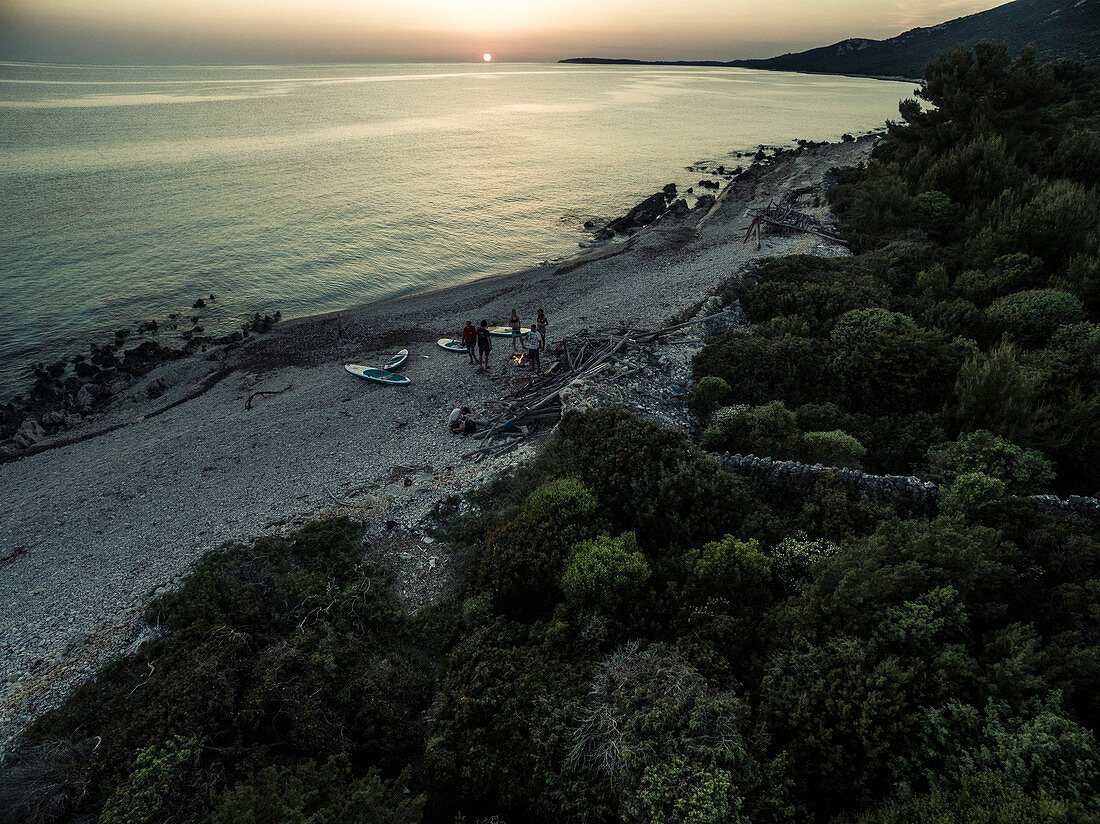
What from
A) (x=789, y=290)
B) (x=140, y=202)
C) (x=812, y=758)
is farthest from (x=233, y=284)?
(x=812, y=758)

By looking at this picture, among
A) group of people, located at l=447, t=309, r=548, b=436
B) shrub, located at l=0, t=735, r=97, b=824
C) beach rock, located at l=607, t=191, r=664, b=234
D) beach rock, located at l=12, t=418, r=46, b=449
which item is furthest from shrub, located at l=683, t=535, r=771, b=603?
beach rock, located at l=607, t=191, r=664, b=234

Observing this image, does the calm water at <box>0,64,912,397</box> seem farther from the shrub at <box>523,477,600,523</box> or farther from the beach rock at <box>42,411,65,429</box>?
the shrub at <box>523,477,600,523</box>

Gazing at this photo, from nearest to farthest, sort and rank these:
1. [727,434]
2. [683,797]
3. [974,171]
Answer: [683,797] → [727,434] → [974,171]

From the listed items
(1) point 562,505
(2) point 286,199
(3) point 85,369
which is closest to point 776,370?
(1) point 562,505

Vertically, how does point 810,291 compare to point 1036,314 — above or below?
below

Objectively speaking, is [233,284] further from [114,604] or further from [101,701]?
[101,701]

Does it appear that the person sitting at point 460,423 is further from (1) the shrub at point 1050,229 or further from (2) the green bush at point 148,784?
(1) the shrub at point 1050,229

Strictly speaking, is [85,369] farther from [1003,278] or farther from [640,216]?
[640,216]
